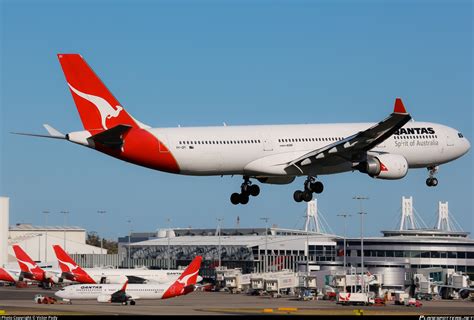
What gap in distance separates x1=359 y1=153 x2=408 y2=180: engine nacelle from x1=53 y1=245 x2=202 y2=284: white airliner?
5959cm

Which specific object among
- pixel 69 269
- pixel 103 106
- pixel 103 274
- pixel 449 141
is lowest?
pixel 103 274

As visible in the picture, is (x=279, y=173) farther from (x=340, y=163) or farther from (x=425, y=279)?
(x=425, y=279)

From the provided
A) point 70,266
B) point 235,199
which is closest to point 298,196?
point 235,199

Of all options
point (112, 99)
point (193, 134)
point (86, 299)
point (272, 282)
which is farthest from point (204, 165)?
point (272, 282)

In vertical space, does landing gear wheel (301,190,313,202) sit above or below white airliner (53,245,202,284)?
above

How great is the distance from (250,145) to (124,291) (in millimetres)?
41066

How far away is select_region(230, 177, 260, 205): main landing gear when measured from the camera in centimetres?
7956

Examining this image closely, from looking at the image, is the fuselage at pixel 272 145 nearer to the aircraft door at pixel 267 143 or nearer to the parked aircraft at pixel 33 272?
the aircraft door at pixel 267 143

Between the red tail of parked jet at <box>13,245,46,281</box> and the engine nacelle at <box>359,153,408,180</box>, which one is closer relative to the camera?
the engine nacelle at <box>359,153,408,180</box>

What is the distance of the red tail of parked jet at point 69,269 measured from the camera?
131125mm

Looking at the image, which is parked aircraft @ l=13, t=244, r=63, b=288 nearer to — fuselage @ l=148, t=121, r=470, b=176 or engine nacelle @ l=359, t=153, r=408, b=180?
fuselage @ l=148, t=121, r=470, b=176

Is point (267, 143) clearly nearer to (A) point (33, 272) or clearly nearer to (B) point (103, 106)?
(B) point (103, 106)

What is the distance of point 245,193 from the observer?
79625 mm

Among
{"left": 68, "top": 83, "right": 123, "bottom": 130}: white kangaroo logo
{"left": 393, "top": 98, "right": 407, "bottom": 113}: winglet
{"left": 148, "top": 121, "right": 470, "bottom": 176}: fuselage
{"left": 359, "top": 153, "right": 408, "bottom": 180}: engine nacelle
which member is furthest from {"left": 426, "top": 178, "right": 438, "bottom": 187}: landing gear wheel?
{"left": 68, "top": 83, "right": 123, "bottom": 130}: white kangaroo logo
